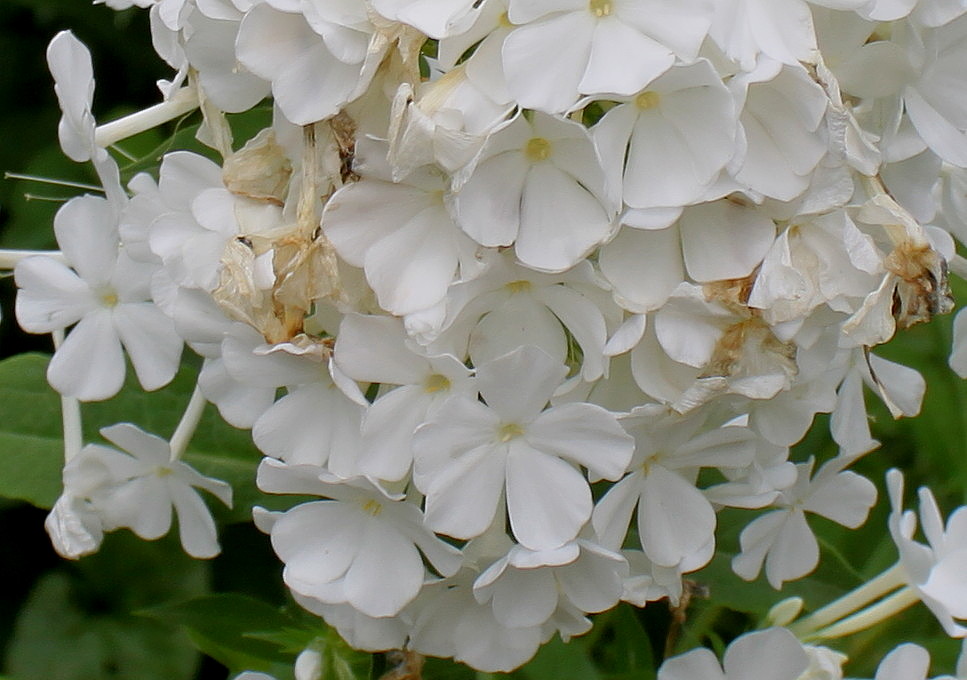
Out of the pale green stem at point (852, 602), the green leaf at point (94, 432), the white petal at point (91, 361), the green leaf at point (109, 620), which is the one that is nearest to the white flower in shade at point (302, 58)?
the white petal at point (91, 361)

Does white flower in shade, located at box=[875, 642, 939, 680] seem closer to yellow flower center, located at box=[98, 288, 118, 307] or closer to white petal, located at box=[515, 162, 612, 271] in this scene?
white petal, located at box=[515, 162, 612, 271]

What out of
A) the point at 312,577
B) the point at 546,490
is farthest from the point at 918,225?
the point at 312,577

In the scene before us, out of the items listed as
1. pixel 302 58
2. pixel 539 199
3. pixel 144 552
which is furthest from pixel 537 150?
pixel 144 552

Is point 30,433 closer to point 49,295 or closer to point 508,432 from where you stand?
point 49,295

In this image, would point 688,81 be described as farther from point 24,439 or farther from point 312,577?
point 24,439

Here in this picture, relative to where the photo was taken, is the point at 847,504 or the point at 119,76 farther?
the point at 119,76
